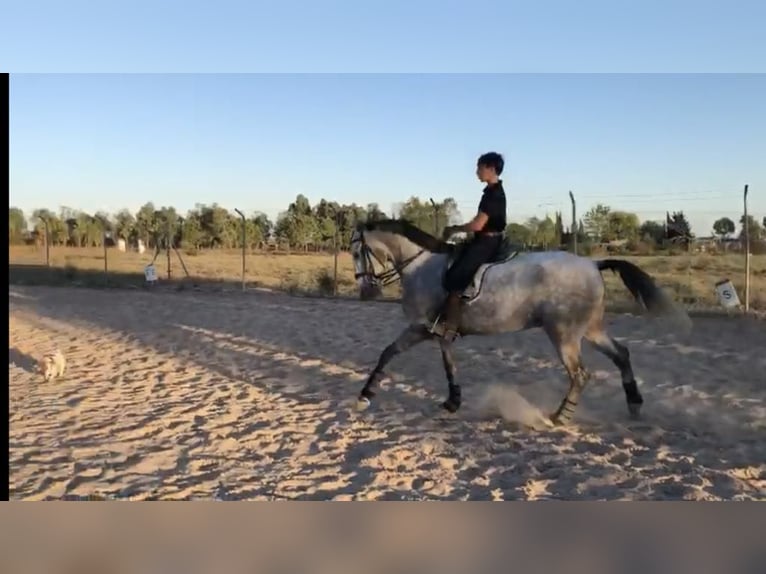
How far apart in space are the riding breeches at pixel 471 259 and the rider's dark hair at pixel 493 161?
1.87 ft

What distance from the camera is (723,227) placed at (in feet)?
23.9

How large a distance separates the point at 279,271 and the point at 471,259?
13.6ft

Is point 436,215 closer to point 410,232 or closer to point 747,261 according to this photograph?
point 410,232

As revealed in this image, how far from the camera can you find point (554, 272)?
Result: 5.72m

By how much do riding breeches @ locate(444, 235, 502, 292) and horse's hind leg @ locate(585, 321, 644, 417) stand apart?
1046mm

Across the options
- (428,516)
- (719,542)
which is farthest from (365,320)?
(719,542)

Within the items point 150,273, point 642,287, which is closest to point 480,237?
point 642,287

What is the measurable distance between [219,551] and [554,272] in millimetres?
3254

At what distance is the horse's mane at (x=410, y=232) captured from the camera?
19.6 ft

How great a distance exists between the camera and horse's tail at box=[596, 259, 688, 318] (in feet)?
19.2

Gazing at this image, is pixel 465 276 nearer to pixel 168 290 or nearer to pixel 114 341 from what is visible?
pixel 114 341

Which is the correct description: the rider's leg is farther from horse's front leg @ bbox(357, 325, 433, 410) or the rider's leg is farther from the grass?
the grass

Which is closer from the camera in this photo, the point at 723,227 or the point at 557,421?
the point at 557,421

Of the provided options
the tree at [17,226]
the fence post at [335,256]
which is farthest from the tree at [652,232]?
the tree at [17,226]
